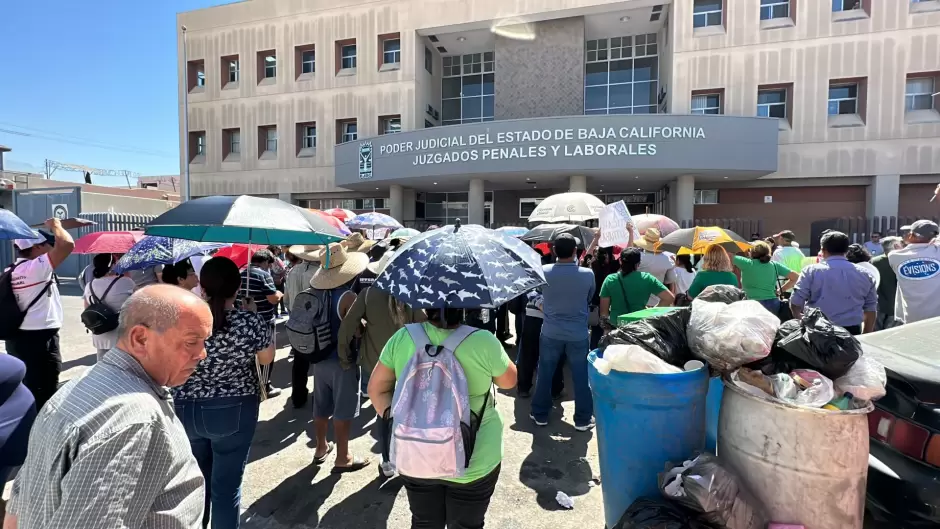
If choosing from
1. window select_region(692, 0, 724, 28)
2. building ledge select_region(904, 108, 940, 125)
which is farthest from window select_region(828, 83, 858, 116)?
window select_region(692, 0, 724, 28)

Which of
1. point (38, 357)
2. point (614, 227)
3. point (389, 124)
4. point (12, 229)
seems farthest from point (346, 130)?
point (12, 229)

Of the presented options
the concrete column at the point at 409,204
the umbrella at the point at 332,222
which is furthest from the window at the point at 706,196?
the umbrella at the point at 332,222

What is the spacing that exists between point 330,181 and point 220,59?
9.35 metres

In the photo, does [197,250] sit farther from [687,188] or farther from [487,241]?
[687,188]

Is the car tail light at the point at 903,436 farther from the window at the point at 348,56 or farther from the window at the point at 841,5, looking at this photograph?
the window at the point at 348,56

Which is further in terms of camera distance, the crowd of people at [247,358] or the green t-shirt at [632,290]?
the green t-shirt at [632,290]

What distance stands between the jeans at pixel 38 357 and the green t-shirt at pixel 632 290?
510 centimetres

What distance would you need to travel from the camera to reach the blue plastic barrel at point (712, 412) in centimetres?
242

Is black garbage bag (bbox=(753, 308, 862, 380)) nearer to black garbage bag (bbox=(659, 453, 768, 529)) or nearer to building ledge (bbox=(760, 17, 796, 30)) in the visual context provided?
black garbage bag (bbox=(659, 453, 768, 529))

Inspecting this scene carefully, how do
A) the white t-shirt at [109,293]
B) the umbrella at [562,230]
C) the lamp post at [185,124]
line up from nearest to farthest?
1. the white t-shirt at [109,293]
2. the umbrella at [562,230]
3. the lamp post at [185,124]

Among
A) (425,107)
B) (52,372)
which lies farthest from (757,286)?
(425,107)

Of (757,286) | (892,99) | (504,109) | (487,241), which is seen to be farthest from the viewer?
(504,109)

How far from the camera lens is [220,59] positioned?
77.6ft

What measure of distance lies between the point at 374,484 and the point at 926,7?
2296cm
